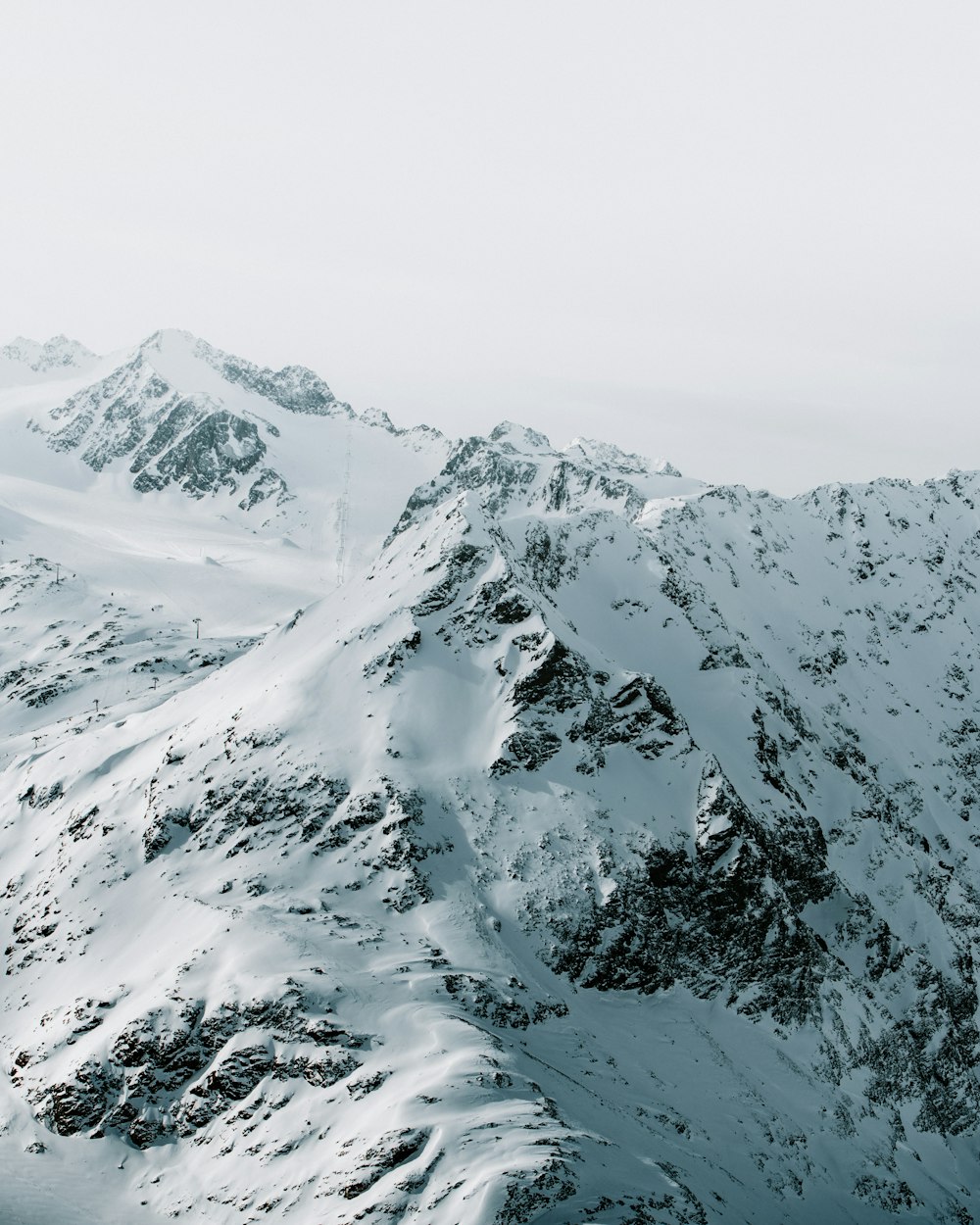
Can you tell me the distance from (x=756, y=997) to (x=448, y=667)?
31.5 meters

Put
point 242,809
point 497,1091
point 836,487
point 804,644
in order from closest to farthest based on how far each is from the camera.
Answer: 1. point 497,1091
2. point 242,809
3. point 804,644
4. point 836,487

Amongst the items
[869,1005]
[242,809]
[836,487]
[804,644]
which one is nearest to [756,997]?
[869,1005]

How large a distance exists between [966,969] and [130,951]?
67935mm

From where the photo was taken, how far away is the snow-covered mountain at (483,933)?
4738 cm

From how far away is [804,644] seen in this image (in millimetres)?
144250

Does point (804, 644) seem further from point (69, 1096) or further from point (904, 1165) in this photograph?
point (69, 1096)

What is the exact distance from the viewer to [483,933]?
60.9 m

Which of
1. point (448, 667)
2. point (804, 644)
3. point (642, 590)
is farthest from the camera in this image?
point (804, 644)

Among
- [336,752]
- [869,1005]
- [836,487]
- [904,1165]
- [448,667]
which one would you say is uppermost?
[836,487]

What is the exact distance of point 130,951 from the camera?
202 ft

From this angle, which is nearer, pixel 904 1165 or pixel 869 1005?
pixel 904 1165

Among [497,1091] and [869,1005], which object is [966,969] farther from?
[497,1091]

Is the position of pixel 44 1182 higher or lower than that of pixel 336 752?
lower

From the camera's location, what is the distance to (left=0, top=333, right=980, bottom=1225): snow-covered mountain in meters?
47.4
